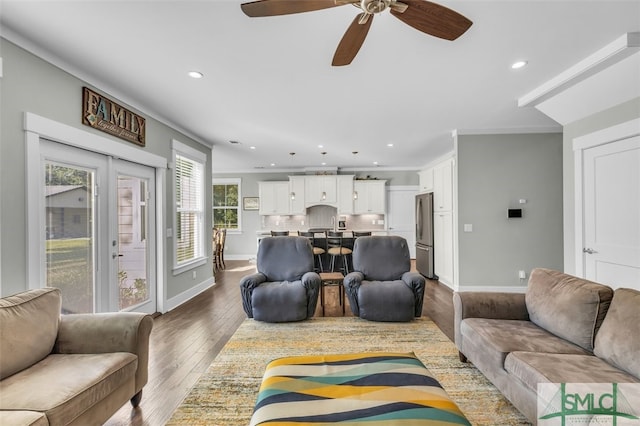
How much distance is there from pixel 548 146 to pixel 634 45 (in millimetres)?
2606

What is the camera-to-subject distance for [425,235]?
604 cm

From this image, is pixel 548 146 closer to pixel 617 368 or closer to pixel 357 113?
pixel 357 113

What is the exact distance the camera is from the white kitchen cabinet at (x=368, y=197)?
8094 mm

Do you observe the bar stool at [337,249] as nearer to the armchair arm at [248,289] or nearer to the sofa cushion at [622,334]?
the armchair arm at [248,289]

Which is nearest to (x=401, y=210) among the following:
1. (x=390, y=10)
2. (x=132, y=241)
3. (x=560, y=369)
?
(x=132, y=241)

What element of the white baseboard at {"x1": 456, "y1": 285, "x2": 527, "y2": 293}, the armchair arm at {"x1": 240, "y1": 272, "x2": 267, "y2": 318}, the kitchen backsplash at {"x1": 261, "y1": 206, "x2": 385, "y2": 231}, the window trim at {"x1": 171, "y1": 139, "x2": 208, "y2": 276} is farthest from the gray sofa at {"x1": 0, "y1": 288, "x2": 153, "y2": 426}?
the kitchen backsplash at {"x1": 261, "y1": 206, "x2": 385, "y2": 231}

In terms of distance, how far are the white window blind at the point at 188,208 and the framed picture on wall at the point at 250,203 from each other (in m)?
3.36

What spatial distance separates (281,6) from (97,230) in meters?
2.80

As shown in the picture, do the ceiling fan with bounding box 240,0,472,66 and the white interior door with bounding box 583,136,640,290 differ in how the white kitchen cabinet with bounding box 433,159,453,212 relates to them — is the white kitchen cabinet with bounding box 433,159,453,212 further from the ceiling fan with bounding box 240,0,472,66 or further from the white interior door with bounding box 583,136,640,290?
the ceiling fan with bounding box 240,0,472,66

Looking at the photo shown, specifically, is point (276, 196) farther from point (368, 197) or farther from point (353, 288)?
point (353, 288)

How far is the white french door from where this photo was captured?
8.05 ft

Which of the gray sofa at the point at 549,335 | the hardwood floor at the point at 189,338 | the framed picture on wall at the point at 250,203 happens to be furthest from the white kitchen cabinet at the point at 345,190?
the gray sofa at the point at 549,335

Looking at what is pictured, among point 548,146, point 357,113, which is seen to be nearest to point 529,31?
point 357,113

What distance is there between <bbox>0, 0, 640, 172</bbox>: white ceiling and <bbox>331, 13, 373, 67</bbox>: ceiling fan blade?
27 cm
